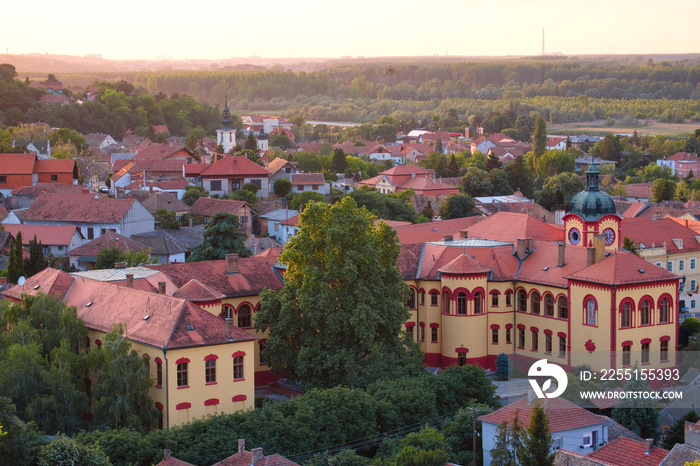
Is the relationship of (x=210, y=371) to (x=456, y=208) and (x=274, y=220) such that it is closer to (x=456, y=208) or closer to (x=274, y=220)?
(x=274, y=220)

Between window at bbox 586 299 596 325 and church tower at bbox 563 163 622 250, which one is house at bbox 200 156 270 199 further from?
window at bbox 586 299 596 325

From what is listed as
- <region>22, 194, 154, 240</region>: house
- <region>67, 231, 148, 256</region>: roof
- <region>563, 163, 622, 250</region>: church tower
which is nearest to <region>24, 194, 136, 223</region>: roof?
<region>22, 194, 154, 240</region>: house

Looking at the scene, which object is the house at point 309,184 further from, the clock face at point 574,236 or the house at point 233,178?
the clock face at point 574,236

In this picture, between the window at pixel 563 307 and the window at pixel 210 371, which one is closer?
the window at pixel 210 371

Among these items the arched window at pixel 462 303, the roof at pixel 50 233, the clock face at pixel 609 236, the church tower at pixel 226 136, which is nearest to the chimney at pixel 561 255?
the clock face at pixel 609 236

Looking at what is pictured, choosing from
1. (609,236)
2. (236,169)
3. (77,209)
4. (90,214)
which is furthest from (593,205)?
(236,169)

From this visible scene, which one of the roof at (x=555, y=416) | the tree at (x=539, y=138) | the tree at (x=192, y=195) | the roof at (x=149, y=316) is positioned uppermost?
the tree at (x=539, y=138)

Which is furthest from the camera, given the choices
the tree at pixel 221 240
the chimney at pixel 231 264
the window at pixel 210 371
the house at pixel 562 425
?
the tree at pixel 221 240
